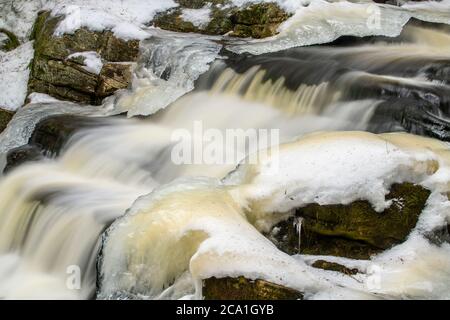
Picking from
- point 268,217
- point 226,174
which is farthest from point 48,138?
point 268,217

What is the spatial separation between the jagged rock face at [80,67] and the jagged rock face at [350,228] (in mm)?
5725

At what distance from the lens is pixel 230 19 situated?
1140cm

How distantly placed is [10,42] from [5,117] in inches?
112

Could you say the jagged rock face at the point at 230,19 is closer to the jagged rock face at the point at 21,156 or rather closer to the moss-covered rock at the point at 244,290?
the jagged rock face at the point at 21,156

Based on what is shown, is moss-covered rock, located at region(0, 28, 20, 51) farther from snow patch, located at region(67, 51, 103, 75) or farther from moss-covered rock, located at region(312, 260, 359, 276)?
moss-covered rock, located at region(312, 260, 359, 276)

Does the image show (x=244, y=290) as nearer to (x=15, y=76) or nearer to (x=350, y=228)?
(x=350, y=228)

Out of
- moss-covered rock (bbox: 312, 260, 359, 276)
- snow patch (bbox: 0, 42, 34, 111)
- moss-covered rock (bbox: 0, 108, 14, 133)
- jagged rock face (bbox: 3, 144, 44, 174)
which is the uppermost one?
moss-covered rock (bbox: 312, 260, 359, 276)

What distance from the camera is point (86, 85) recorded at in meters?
10.0

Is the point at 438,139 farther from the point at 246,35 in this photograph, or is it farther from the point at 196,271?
the point at 246,35

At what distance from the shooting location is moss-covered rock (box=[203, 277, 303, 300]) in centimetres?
407

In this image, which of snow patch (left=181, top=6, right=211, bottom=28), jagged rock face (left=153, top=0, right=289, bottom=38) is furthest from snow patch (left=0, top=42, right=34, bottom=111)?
snow patch (left=181, top=6, right=211, bottom=28)

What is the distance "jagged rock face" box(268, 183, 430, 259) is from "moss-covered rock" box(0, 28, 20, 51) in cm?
958

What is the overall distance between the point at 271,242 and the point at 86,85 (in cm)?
632
